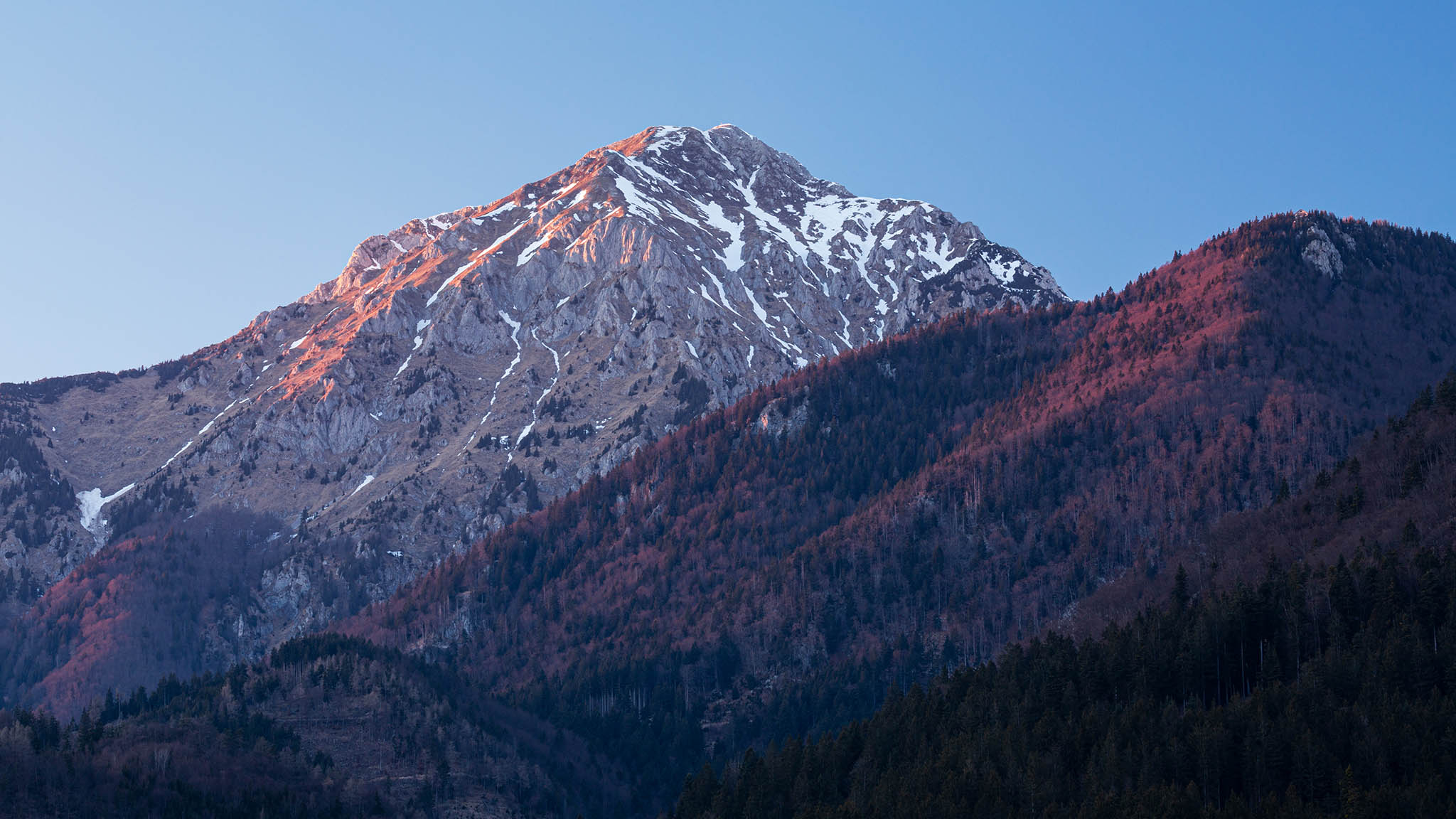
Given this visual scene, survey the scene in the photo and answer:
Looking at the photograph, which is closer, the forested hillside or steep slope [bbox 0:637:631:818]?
the forested hillside

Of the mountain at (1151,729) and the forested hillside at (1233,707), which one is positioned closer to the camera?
the forested hillside at (1233,707)

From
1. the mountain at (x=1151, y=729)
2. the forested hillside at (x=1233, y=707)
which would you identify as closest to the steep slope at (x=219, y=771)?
the mountain at (x=1151, y=729)

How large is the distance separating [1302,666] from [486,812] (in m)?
109

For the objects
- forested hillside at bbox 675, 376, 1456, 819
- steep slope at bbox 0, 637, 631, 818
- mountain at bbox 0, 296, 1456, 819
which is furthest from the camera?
steep slope at bbox 0, 637, 631, 818

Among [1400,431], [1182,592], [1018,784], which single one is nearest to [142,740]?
[1018,784]

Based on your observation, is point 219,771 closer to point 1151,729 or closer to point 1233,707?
point 1151,729

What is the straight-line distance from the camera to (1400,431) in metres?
178

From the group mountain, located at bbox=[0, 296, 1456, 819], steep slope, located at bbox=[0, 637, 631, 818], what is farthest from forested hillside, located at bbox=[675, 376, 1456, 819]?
steep slope, located at bbox=[0, 637, 631, 818]

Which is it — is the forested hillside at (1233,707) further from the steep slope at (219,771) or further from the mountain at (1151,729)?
the steep slope at (219,771)

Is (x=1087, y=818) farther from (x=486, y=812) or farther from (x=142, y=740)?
(x=142, y=740)

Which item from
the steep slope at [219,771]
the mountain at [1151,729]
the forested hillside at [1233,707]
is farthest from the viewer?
the steep slope at [219,771]

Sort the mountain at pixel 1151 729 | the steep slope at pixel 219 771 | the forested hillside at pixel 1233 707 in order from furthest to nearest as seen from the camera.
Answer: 1. the steep slope at pixel 219 771
2. the mountain at pixel 1151 729
3. the forested hillside at pixel 1233 707

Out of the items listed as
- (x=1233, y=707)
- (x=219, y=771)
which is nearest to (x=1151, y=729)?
(x=1233, y=707)

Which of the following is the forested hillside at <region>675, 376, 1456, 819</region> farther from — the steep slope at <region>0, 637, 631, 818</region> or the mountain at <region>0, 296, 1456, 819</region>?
the steep slope at <region>0, 637, 631, 818</region>
